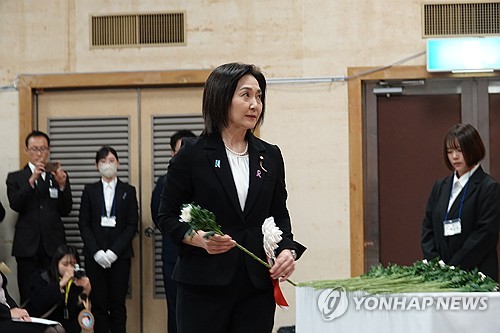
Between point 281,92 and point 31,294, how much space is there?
2541 mm

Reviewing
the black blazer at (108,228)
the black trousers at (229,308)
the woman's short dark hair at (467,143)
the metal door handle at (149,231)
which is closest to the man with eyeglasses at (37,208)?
the black blazer at (108,228)

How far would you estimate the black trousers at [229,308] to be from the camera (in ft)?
10.5

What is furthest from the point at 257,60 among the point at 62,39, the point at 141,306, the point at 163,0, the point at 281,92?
the point at 141,306

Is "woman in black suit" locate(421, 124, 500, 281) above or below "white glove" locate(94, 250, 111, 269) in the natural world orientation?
above

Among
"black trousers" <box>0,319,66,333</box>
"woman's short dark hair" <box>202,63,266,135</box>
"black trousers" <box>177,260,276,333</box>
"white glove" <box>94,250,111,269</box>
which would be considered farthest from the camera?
"white glove" <box>94,250,111,269</box>

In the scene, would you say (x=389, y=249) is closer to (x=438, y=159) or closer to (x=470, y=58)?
(x=438, y=159)

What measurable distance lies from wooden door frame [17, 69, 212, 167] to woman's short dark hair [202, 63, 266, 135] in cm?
454

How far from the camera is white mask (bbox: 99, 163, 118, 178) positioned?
7758 millimetres

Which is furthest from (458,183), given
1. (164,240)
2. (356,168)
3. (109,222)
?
(109,222)

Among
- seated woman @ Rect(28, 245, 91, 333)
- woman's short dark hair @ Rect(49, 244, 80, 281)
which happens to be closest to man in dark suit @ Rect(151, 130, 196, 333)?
woman's short dark hair @ Rect(49, 244, 80, 281)

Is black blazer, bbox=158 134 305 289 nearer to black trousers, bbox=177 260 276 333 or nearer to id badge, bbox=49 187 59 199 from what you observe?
black trousers, bbox=177 260 276 333

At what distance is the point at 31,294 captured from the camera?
265 inches

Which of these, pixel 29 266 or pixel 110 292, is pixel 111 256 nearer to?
pixel 110 292

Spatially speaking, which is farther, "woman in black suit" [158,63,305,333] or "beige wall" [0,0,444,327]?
"beige wall" [0,0,444,327]
